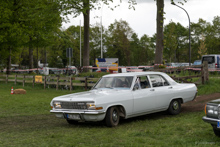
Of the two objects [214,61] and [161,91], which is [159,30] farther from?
[214,61]

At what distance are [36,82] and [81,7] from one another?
6836 mm

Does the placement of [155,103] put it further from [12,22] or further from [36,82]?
[12,22]

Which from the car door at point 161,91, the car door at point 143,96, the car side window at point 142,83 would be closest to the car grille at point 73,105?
the car door at point 143,96

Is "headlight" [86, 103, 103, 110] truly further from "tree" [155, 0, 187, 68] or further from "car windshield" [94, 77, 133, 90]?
"tree" [155, 0, 187, 68]

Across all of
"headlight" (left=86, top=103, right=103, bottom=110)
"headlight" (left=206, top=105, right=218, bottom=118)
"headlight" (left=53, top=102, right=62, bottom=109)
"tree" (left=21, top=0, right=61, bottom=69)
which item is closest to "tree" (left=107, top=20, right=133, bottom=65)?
"tree" (left=21, top=0, right=61, bottom=69)

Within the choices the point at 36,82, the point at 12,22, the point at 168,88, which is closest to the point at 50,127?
the point at 168,88

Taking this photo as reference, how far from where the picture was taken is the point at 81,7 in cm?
2391

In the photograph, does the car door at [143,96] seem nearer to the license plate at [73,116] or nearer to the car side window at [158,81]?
the car side window at [158,81]

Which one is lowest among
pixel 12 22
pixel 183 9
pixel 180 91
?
pixel 180 91

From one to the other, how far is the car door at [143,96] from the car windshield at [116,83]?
9.3 inches

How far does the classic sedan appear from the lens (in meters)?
7.95

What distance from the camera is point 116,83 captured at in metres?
9.19

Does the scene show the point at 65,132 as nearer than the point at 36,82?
Yes

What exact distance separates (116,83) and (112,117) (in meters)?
1.37
